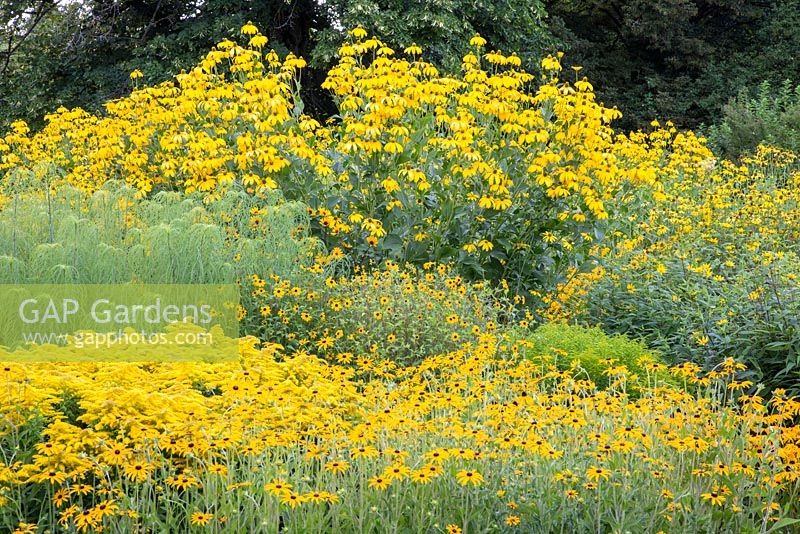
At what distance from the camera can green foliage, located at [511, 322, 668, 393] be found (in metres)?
4.09

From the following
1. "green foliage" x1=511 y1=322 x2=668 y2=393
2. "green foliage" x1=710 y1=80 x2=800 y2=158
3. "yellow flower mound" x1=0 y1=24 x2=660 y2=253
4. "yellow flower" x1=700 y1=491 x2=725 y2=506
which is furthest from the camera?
"green foliage" x1=710 y1=80 x2=800 y2=158

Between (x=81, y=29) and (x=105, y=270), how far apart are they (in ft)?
35.6

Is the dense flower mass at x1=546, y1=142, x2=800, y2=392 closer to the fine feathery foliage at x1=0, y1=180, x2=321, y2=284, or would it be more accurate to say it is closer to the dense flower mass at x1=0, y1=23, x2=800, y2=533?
the dense flower mass at x1=0, y1=23, x2=800, y2=533

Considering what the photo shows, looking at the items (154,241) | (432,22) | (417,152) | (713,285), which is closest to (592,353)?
(713,285)

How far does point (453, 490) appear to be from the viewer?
2.45 m

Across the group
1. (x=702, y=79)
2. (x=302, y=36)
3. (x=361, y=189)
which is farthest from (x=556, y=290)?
(x=702, y=79)

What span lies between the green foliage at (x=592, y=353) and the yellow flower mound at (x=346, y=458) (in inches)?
43.6

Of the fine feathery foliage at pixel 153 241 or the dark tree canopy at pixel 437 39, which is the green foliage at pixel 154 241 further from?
the dark tree canopy at pixel 437 39

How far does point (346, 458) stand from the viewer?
8.66 feet

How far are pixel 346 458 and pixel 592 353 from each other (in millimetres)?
1834

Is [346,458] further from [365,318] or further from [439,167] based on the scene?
[439,167]

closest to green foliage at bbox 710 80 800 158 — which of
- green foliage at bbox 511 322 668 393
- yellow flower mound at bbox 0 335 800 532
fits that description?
green foliage at bbox 511 322 668 393

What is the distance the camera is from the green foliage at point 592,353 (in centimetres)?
409

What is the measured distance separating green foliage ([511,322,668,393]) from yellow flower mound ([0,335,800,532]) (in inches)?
43.6
